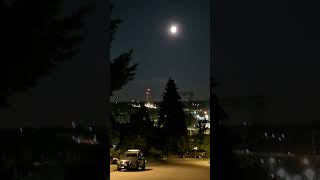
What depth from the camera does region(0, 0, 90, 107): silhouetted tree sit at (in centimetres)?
1256

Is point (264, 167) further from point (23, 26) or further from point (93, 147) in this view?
point (23, 26)

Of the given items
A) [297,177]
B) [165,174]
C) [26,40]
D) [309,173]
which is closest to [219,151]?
[297,177]

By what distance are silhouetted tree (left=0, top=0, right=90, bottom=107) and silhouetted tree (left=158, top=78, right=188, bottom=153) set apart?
50037mm

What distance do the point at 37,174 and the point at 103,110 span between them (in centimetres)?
289

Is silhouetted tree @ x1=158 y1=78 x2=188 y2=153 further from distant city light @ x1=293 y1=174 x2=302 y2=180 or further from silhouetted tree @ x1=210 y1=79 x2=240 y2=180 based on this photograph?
distant city light @ x1=293 y1=174 x2=302 y2=180

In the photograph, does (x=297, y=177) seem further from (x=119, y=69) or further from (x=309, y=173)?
(x=119, y=69)

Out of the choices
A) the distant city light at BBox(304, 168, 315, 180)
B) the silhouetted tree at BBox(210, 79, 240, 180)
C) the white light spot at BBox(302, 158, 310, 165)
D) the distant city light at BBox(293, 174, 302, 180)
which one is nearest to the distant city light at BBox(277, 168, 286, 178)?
the distant city light at BBox(293, 174, 302, 180)

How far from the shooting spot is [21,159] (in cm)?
1678

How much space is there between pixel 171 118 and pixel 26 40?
60031 mm

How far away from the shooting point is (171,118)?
72.4 metres

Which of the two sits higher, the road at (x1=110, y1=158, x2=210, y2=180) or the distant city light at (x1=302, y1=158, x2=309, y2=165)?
the distant city light at (x1=302, y1=158, x2=309, y2=165)

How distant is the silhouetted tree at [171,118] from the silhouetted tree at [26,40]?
50.0 m

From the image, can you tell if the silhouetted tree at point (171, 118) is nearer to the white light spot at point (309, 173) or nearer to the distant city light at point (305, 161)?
the distant city light at point (305, 161)

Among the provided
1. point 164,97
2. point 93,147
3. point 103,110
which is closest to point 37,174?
point 103,110
